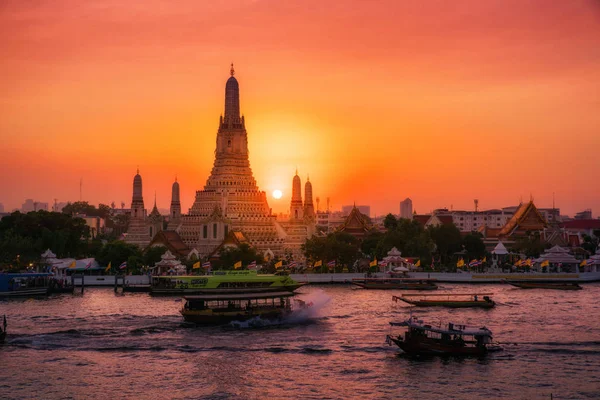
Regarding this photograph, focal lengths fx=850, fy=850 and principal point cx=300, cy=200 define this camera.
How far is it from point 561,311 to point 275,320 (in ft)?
74.3

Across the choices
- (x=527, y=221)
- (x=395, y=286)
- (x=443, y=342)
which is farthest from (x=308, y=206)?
(x=443, y=342)

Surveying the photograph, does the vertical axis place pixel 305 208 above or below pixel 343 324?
above

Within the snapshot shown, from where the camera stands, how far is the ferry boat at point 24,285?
3000 inches

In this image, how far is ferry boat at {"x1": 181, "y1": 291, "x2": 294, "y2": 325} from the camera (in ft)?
189

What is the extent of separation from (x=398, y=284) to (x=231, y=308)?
3025 cm

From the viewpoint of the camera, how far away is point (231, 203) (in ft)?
379

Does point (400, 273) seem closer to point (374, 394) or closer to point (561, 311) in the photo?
point (561, 311)

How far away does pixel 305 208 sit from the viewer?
12575cm

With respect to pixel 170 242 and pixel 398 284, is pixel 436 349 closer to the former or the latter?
pixel 398 284

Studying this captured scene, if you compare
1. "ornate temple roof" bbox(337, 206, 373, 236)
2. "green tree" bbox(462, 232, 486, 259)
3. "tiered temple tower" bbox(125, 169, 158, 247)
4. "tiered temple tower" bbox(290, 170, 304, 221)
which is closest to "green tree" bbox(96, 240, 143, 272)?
"tiered temple tower" bbox(125, 169, 158, 247)

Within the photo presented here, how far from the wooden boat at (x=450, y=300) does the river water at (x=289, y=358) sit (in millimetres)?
2055

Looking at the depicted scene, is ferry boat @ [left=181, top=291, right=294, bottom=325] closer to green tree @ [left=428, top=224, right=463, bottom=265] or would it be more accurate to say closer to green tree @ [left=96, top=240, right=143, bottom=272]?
green tree @ [left=96, top=240, right=143, bottom=272]

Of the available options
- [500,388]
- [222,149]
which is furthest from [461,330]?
[222,149]

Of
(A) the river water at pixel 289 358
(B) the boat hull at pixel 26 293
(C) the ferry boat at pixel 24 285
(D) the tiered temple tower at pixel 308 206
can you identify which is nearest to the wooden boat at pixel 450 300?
(A) the river water at pixel 289 358
